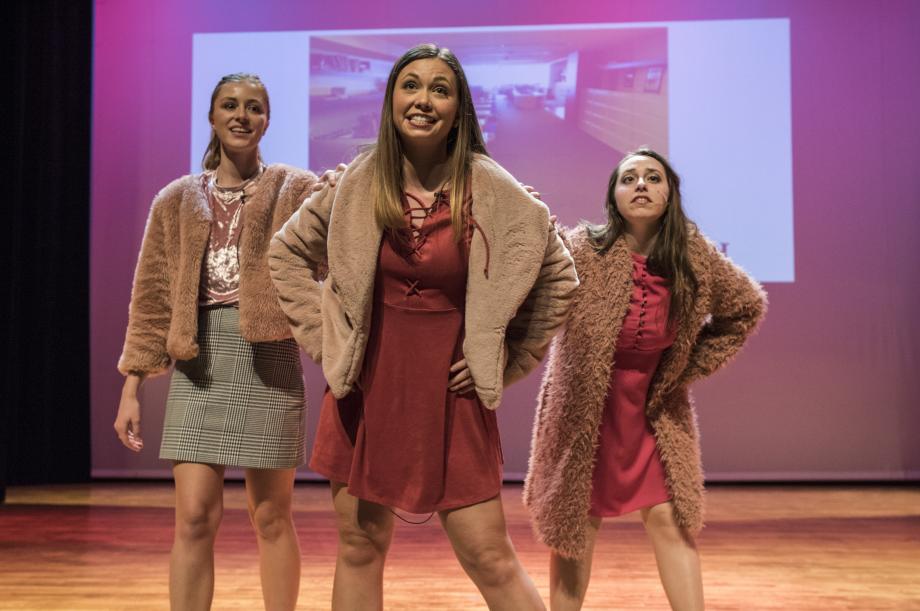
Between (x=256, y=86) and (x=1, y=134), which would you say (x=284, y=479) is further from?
(x=1, y=134)

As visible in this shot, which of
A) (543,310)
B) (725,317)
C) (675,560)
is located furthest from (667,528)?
(543,310)

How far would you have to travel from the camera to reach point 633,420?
2318mm

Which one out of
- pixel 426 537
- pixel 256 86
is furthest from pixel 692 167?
pixel 256 86

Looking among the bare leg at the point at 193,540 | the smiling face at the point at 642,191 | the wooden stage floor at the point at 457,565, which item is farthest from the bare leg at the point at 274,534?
the smiling face at the point at 642,191

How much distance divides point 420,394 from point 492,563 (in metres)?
0.33

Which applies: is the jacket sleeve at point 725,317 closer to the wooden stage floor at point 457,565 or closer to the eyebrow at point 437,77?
the wooden stage floor at point 457,565

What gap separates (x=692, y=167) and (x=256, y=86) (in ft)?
11.8

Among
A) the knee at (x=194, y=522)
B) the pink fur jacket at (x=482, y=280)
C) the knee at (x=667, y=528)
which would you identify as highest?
the pink fur jacket at (x=482, y=280)

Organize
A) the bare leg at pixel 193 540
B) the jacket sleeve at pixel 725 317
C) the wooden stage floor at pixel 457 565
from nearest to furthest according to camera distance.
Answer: the bare leg at pixel 193 540 < the jacket sleeve at pixel 725 317 < the wooden stage floor at pixel 457 565

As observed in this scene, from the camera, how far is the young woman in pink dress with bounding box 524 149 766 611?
7.40 ft

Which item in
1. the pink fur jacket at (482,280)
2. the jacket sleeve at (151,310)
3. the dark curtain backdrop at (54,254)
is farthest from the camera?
the dark curtain backdrop at (54,254)

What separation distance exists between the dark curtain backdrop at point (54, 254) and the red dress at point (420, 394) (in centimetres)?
454

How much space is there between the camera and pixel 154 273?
2.18m

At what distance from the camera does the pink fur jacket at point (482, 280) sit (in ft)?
5.41
